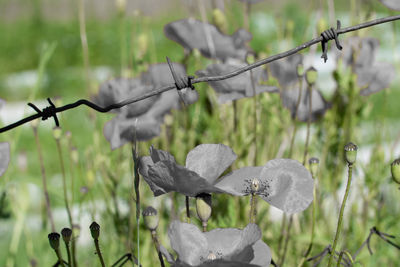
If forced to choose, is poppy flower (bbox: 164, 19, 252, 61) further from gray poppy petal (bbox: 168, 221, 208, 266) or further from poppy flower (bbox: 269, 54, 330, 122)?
gray poppy petal (bbox: 168, 221, 208, 266)

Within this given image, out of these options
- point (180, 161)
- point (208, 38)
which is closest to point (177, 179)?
point (208, 38)

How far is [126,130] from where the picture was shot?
67 centimetres

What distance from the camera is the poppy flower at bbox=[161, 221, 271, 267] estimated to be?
320mm

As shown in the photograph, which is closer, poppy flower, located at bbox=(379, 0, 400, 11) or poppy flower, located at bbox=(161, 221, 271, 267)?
poppy flower, located at bbox=(161, 221, 271, 267)

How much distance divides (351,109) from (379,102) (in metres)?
1.59

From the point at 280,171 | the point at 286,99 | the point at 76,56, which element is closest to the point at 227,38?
the point at 286,99

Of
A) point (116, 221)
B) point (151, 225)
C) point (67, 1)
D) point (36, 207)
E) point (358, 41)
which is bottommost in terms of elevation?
point (36, 207)

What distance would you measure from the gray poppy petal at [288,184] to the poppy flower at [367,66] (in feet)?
1.54

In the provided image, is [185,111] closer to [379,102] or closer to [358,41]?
[358,41]

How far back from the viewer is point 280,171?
14.8 inches

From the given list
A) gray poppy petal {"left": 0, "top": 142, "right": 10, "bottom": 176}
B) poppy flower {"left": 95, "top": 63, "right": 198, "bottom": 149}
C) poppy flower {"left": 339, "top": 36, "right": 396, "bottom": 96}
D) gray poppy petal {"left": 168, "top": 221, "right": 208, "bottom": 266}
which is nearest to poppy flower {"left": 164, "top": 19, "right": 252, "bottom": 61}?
poppy flower {"left": 95, "top": 63, "right": 198, "bottom": 149}

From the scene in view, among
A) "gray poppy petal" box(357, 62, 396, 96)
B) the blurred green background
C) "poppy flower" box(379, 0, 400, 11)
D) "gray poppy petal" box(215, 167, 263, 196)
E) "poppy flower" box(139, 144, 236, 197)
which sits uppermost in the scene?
"poppy flower" box(379, 0, 400, 11)

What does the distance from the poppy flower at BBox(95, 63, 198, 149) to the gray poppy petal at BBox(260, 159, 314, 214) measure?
0.29 m

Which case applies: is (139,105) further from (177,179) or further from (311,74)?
(177,179)
